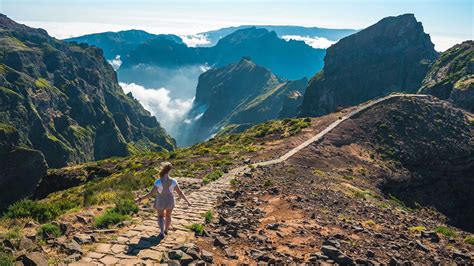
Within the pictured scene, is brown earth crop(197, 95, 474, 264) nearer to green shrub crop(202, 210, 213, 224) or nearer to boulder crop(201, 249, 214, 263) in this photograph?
green shrub crop(202, 210, 213, 224)

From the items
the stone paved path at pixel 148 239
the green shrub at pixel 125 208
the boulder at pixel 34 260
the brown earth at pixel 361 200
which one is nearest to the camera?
the boulder at pixel 34 260

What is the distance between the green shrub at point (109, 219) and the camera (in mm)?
19141

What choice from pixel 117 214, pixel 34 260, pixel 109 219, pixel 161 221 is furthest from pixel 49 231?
pixel 161 221

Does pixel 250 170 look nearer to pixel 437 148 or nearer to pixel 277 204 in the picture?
pixel 277 204

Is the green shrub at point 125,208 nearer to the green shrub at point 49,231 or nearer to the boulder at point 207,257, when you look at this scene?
the green shrub at point 49,231

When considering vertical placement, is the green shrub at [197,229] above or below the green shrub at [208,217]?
above

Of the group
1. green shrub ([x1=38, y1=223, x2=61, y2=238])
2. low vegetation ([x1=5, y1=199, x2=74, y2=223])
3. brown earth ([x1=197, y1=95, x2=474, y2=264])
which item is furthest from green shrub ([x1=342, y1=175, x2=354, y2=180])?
green shrub ([x1=38, y1=223, x2=61, y2=238])

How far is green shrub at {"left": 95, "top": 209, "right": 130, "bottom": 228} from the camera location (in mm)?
19141

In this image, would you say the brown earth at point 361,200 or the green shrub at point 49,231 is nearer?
the green shrub at point 49,231

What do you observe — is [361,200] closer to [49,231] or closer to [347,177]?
[347,177]

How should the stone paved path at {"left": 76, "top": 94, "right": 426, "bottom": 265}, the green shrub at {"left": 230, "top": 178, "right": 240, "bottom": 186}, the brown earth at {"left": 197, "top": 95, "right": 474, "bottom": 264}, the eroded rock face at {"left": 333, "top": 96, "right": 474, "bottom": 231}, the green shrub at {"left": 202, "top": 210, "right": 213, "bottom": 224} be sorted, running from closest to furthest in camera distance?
the stone paved path at {"left": 76, "top": 94, "right": 426, "bottom": 265} < the brown earth at {"left": 197, "top": 95, "right": 474, "bottom": 264} < the green shrub at {"left": 202, "top": 210, "right": 213, "bottom": 224} < the green shrub at {"left": 230, "top": 178, "right": 240, "bottom": 186} < the eroded rock face at {"left": 333, "top": 96, "right": 474, "bottom": 231}

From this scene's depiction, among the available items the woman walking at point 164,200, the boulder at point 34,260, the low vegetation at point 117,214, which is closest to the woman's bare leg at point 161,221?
the woman walking at point 164,200

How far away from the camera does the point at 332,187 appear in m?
39.3

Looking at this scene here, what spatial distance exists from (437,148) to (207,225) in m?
63.4
